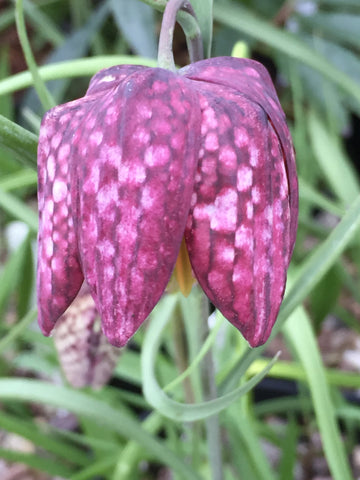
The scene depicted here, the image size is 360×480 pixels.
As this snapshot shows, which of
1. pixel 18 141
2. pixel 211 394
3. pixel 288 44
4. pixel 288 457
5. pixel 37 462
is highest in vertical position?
pixel 18 141

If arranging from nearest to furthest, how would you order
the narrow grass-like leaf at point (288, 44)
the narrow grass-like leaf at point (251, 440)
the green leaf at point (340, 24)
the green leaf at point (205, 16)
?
the green leaf at point (205, 16), the narrow grass-like leaf at point (251, 440), the narrow grass-like leaf at point (288, 44), the green leaf at point (340, 24)

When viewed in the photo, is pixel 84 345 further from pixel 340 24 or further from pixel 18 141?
pixel 340 24

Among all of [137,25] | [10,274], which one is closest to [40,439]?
[10,274]

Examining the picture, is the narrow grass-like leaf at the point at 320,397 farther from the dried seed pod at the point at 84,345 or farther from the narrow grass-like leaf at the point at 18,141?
the narrow grass-like leaf at the point at 18,141

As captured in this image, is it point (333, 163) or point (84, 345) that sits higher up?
point (84, 345)

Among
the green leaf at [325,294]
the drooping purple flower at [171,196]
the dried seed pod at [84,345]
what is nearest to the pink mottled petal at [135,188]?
the drooping purple flower at [171,196]
